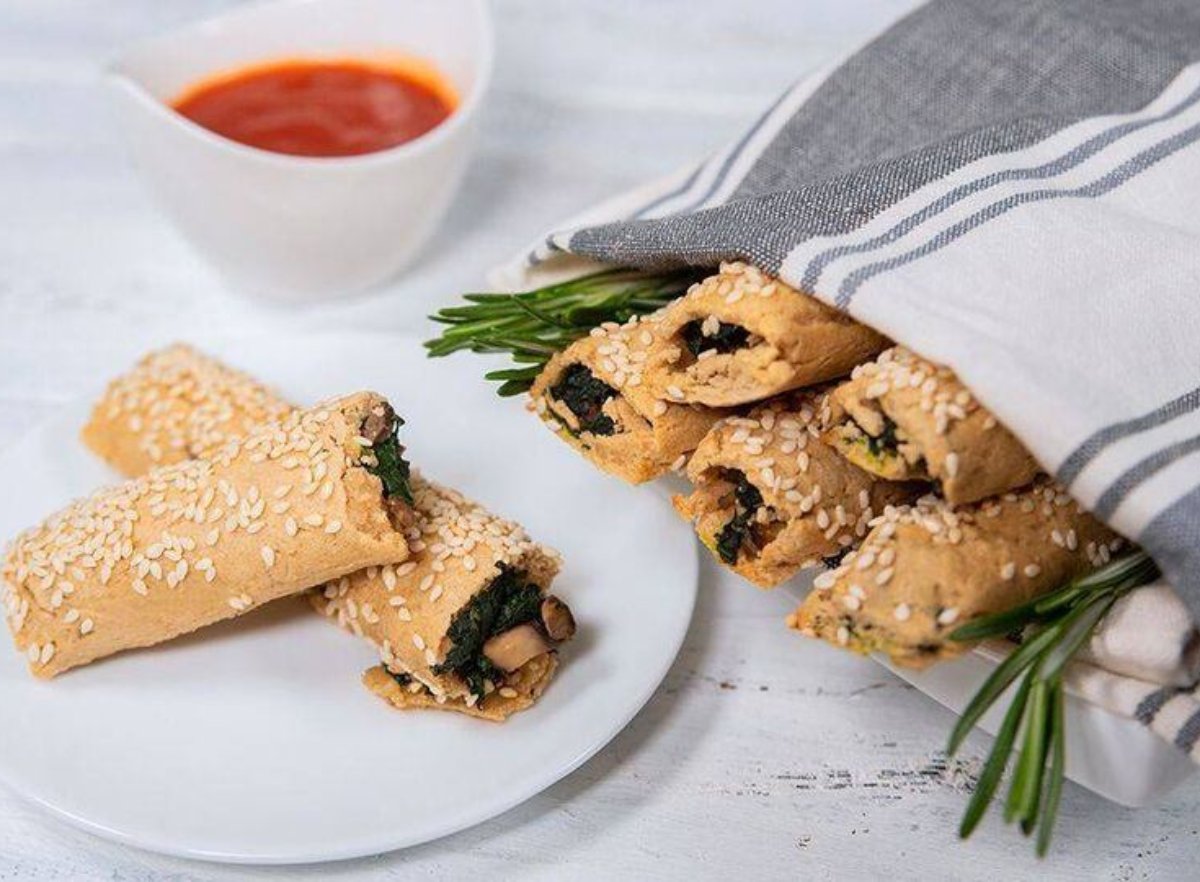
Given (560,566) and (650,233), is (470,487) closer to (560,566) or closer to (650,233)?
(560,566)

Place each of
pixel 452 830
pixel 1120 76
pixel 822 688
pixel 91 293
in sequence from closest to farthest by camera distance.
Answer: pixel 452 830
pixel 822 688
pixel 1120 76
pixel 91 293

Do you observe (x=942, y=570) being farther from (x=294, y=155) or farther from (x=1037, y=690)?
(x=294, y=155)

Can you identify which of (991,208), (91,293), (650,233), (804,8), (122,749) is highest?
(991,208)

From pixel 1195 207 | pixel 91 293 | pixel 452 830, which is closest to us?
pixel 452 830

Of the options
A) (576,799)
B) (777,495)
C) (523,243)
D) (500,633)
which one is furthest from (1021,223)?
(523,243)

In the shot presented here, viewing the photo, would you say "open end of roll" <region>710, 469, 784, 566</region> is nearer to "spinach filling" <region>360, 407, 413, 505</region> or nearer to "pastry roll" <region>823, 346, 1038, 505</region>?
"pastry roll" <region>823, 346, 1038, 505</region>

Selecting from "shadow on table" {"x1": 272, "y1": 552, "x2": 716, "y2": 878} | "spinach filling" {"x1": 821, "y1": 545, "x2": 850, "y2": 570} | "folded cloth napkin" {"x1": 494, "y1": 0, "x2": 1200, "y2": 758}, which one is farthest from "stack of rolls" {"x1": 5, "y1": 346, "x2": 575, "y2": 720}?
"folded cloth napkin" {"x1": 494, "y1": 0, "x2": 1200, "y2": 758}

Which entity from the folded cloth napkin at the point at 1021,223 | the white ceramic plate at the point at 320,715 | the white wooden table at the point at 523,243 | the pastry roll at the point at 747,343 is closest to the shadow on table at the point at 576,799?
the white wooden table at the point at 523,243

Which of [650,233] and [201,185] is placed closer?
[650,233]

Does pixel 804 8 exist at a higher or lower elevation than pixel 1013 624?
lower

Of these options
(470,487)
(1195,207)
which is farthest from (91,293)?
(1195,207)
